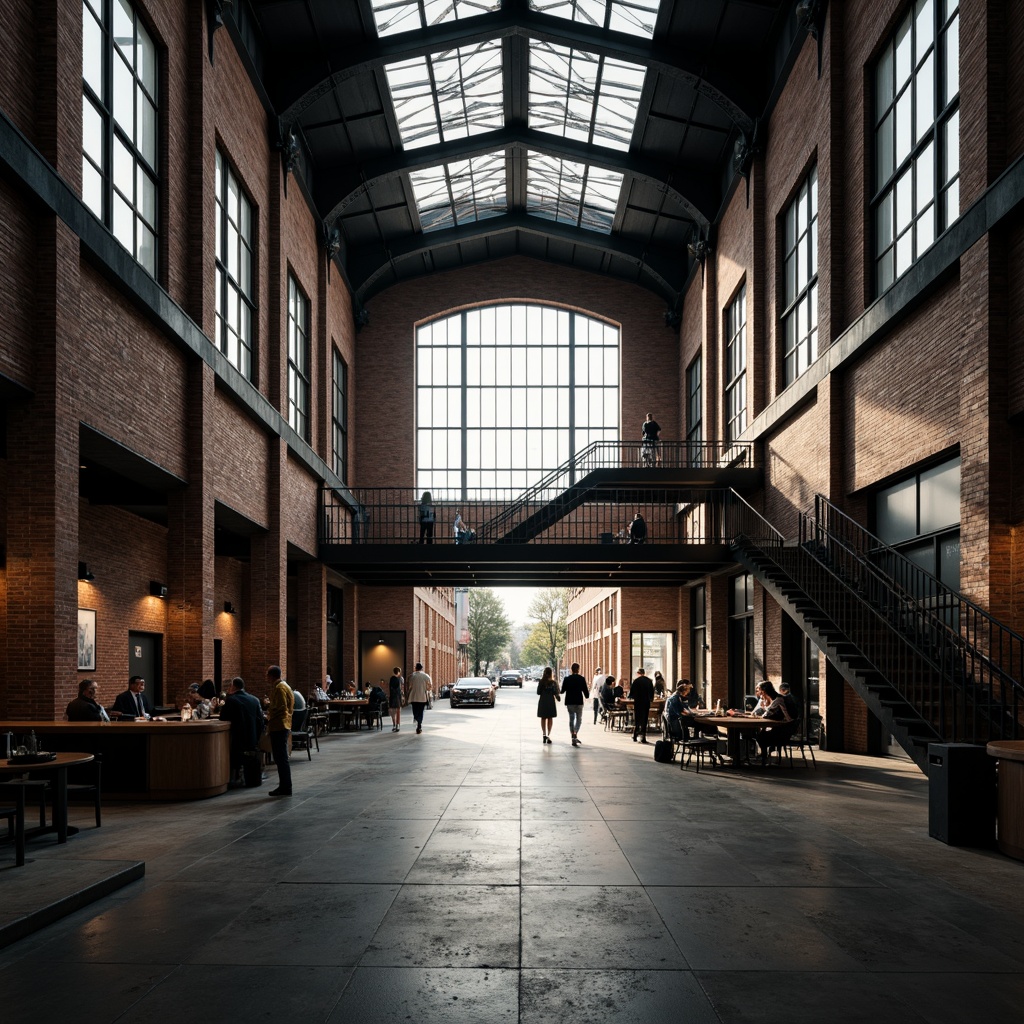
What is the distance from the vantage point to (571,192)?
32406 millimetres

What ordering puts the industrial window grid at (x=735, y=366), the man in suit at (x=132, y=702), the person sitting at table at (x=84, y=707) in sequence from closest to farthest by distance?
1. the person sitting at table at (x=84, y=707)
2. the man in suit at (x=132, y=702)
3. the industrial window grid at (x=735, y=366)

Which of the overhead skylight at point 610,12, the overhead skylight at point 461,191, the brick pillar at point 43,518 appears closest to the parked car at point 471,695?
the overhead skylight at point 461,191

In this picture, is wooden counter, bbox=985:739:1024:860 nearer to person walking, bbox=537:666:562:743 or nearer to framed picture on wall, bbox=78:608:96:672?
person walking, bbox=537:666:562:743

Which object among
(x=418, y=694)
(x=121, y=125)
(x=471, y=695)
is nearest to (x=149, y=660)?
(x=418, y=694)

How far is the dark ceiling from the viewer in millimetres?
21953

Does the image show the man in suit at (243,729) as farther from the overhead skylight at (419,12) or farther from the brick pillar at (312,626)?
the overhead skylight at (419,12)

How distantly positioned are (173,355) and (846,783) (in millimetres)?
12489

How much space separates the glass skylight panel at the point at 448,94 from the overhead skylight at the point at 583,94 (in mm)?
1071

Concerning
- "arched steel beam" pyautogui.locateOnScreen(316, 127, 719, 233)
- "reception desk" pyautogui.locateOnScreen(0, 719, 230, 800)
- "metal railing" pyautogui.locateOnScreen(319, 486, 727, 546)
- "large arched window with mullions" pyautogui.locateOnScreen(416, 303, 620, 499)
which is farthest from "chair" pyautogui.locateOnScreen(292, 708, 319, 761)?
"large arched window with mullions" pyautogui.locateOnScreen(416, 303, 620, 499)

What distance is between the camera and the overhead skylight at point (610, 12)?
865 inches

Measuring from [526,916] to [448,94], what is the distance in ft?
78.8

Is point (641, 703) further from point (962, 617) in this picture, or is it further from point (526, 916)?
point (526, 916)

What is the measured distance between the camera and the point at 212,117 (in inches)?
703

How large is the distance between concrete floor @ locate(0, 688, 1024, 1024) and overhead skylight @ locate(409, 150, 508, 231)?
77.2 ft
